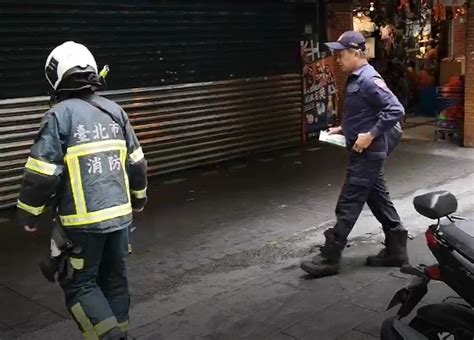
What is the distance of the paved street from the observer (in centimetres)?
451

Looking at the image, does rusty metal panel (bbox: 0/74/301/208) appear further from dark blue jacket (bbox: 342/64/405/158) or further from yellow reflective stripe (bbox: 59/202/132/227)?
yellow reflective stripe (bbox: 59/202/132/227)

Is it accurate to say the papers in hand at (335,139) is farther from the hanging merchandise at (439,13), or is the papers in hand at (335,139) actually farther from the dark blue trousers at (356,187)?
the hanging merchandise at (439,13)

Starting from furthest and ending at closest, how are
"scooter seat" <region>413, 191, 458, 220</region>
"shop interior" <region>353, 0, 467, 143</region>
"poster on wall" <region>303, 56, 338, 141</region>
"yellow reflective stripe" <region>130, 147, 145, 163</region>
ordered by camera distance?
"shop interior" <region>353, 0, 467, 143</region>
"poster on wall" <region>303, 56, 338, 141</region>
"yellow reflective stripe" <region>130, 147, 145, 163</region>
"scooter seat" <region>413, 191, 458, 220</region>

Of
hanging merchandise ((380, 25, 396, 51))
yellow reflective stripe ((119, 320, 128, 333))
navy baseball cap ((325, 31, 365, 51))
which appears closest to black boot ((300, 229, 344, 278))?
navy baseball cap ((325, 31, 365, 51))

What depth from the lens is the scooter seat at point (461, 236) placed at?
3096 mm

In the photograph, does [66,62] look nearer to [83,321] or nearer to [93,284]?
[93,284]

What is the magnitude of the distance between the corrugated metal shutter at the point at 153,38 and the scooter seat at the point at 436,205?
602cm

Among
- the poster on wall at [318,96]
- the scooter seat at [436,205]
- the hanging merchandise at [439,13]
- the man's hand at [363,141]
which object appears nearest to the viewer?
the scooter seat at [436,205]

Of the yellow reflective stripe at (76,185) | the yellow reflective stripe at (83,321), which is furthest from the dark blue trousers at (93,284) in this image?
the yellow reflective stripe at (76,185)

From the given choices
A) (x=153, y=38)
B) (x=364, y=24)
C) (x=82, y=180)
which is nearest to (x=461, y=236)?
(x=82, y=180)

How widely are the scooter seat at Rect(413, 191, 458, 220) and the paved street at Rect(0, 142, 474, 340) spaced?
50.0 inches

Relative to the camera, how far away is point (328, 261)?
17.5 feet

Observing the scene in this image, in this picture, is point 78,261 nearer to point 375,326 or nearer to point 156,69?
point 375,326

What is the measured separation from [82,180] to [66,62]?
67 cm
